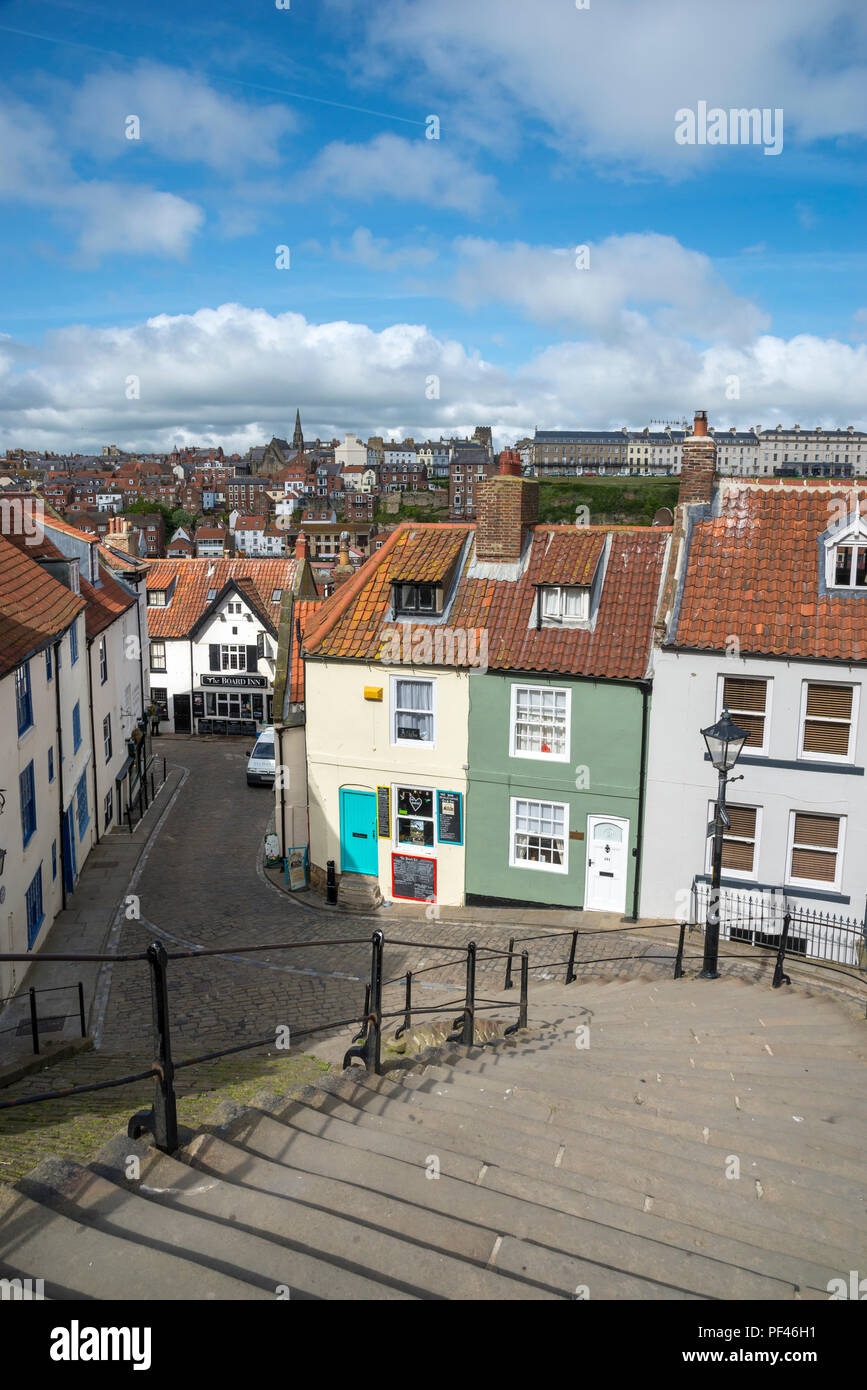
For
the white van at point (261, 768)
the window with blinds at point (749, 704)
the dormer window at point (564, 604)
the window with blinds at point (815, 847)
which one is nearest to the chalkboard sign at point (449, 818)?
the dormer window at point (564, 604)

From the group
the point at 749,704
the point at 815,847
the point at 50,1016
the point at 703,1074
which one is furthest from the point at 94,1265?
the point at 815,847

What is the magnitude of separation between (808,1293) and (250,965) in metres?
14.3

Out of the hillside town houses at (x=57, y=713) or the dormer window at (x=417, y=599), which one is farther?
the dormer window at (x=417, y=599)

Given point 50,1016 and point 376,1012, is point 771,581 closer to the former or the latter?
point 376,1012

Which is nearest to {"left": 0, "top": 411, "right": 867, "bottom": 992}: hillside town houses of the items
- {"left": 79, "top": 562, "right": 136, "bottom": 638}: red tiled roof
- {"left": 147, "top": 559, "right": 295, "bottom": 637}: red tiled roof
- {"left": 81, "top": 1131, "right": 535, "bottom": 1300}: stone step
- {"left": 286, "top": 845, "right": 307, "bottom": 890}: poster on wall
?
{"left": 286, "top": 845, "right": 307, "bottom": 890}: poster on wall

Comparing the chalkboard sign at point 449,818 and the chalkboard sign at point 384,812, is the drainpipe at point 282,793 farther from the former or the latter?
the chalkboard sign at point 449,818

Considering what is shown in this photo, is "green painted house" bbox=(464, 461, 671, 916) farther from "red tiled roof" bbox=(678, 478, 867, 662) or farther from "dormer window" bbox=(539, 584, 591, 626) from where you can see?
"red tiled roof" bbox=(678, 478, 867, 662)

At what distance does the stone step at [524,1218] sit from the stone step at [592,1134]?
1.14 m

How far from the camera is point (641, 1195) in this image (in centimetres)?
634

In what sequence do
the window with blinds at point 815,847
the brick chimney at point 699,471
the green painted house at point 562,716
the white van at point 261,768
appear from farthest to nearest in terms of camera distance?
the white van at point 261,768 < the brick chimney at point 699,471 < the green painted house at point 562,716 < the window with blinds at point 815,847

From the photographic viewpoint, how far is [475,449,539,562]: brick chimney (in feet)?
69.0

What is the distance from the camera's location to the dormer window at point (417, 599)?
21234 millimetres

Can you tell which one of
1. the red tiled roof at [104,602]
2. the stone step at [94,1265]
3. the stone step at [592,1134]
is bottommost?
the stone step at [592,1134]
